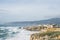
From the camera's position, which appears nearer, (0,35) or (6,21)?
(6,21)

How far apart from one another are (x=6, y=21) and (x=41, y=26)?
714 millimetres

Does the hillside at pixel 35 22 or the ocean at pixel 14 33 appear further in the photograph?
the ocean at pixel 14 33

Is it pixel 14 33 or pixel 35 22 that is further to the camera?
pixel 14 33

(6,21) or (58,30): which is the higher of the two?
(6,21)

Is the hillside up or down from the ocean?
up

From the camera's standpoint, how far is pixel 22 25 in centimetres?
435

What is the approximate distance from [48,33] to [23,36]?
62 centimetres

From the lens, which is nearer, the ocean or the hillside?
the hillside

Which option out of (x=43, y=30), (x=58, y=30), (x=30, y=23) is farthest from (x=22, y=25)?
(x=58, y=30)

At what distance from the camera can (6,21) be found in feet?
14.1

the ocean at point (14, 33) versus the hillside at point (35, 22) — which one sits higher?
the hillside at point (35, 22)

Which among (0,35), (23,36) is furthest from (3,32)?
(23,36)

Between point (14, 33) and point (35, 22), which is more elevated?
point (35, 22)

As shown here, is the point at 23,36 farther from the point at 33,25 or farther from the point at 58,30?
the point at 58,30
